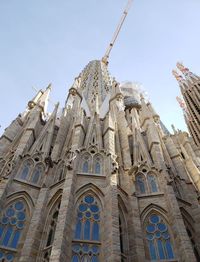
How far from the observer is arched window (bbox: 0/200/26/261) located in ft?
34.4

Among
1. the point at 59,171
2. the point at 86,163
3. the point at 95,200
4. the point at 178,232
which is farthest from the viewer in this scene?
the point at 59,171

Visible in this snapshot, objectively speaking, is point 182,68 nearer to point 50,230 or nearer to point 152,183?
point 152,183

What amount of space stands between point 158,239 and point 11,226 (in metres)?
6.64

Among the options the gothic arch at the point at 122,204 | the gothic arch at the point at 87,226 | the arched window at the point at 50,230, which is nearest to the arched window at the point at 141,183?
the gothic arch at the point at 122,204

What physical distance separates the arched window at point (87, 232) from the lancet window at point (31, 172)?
3349 millimetres

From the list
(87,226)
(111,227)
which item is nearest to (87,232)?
(87,226)

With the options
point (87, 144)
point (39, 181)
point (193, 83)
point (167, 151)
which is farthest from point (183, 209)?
point (193, 83)

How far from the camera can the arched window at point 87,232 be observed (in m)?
9.84

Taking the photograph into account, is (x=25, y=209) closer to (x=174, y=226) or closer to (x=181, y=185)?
(x=174, y=226)

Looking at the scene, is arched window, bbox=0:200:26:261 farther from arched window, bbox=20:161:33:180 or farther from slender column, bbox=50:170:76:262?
slender column, bbox=50:170:76:262

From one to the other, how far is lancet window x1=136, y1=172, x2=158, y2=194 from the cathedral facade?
5 cm

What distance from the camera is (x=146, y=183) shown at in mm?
13719

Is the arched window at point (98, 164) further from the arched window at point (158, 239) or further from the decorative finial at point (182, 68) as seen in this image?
the decorative finial at point (182, 68)

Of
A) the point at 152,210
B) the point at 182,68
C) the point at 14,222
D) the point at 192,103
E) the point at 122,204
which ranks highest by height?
the point at 182,68
